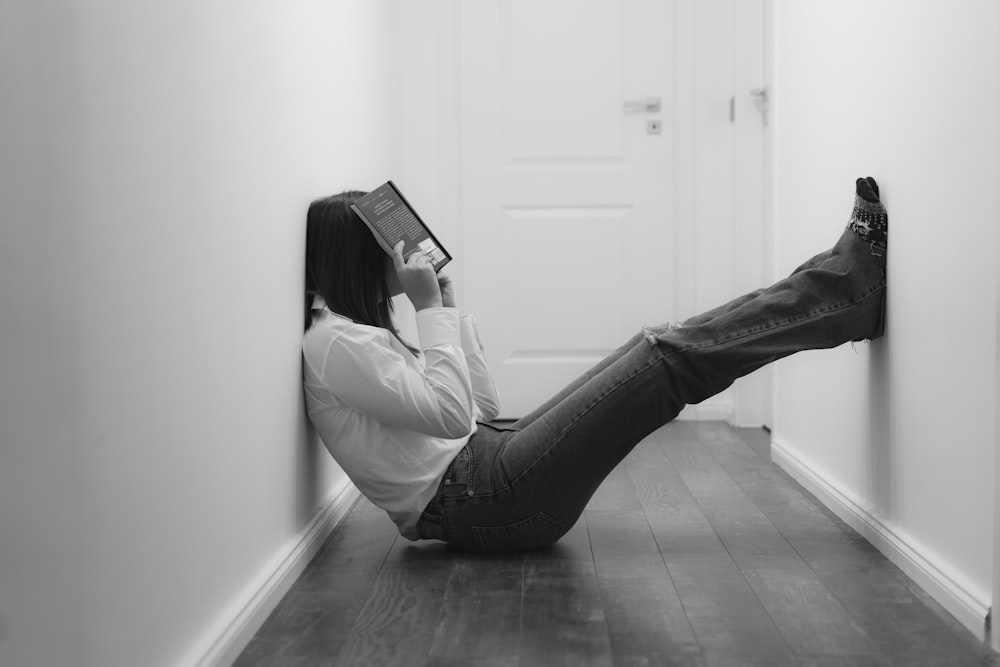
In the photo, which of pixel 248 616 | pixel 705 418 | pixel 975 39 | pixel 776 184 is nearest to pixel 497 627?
pixel 248 616

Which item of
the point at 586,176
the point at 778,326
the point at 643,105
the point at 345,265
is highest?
the point at 643,105

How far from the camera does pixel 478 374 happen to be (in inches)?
73.6

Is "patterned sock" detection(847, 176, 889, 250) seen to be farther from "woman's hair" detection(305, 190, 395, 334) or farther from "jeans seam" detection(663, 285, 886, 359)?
"woman's hair" detection(305, 190, 395, 334)

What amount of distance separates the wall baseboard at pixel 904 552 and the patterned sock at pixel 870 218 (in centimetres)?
50

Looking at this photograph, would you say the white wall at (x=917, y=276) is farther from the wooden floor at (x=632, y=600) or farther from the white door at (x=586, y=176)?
the white door at (x=586, y=176)

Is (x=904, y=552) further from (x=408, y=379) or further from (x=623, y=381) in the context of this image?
(x=408, y=379)

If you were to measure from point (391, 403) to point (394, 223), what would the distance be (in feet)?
1.03

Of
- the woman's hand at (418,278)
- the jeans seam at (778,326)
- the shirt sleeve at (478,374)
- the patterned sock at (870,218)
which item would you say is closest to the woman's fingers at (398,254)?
the woman's hand at (418,278)

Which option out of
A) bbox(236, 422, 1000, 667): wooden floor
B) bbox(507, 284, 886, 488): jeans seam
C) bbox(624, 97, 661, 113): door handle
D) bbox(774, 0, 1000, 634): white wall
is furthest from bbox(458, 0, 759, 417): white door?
bbox(507, 284, 886, 488): jeans seam

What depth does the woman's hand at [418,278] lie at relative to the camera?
61.7 inches

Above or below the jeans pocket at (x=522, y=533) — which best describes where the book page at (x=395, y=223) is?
above

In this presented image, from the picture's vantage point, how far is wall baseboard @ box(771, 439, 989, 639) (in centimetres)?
129

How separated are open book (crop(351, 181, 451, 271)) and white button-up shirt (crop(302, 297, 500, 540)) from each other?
11 centimetres

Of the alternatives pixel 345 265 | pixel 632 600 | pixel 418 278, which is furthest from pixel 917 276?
pixel 345 265
